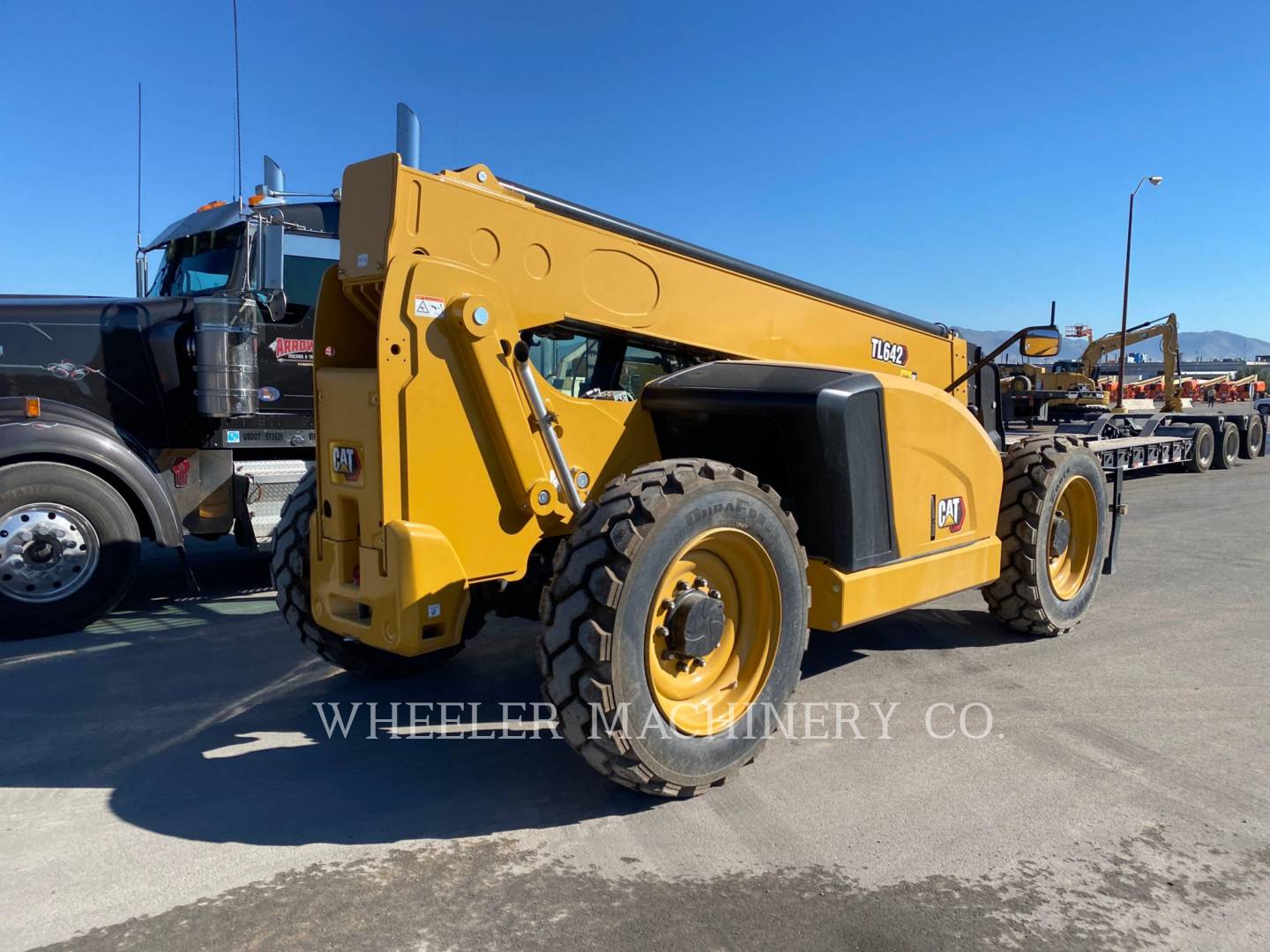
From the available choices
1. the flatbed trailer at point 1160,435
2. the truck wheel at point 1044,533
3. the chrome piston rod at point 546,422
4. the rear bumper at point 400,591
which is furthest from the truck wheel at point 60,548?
the flatbed trailer at point 1160,435

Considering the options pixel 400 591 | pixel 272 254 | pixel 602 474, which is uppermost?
pixel 272 254

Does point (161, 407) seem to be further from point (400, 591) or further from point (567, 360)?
point (400, 591)

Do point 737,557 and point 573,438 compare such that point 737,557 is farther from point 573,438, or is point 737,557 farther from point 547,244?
point 547,244

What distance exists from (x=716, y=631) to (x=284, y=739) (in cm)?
216

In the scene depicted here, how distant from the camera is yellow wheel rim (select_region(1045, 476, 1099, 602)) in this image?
6.15m

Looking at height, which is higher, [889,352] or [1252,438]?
[889,352]

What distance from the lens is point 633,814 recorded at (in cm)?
351

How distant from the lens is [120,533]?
6113mm

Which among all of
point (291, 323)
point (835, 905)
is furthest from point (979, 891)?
point (291, 323)

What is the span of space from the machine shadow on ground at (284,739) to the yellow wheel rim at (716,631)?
1.45 feet

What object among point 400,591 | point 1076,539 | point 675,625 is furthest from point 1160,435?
point 400,591

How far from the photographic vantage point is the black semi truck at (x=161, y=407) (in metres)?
5.93

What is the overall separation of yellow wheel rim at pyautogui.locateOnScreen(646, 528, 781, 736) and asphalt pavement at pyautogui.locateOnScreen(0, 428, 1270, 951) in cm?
36

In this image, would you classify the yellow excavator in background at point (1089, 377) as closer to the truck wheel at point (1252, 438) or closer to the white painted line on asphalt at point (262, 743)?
the truck wheel at point (1252, 438)
